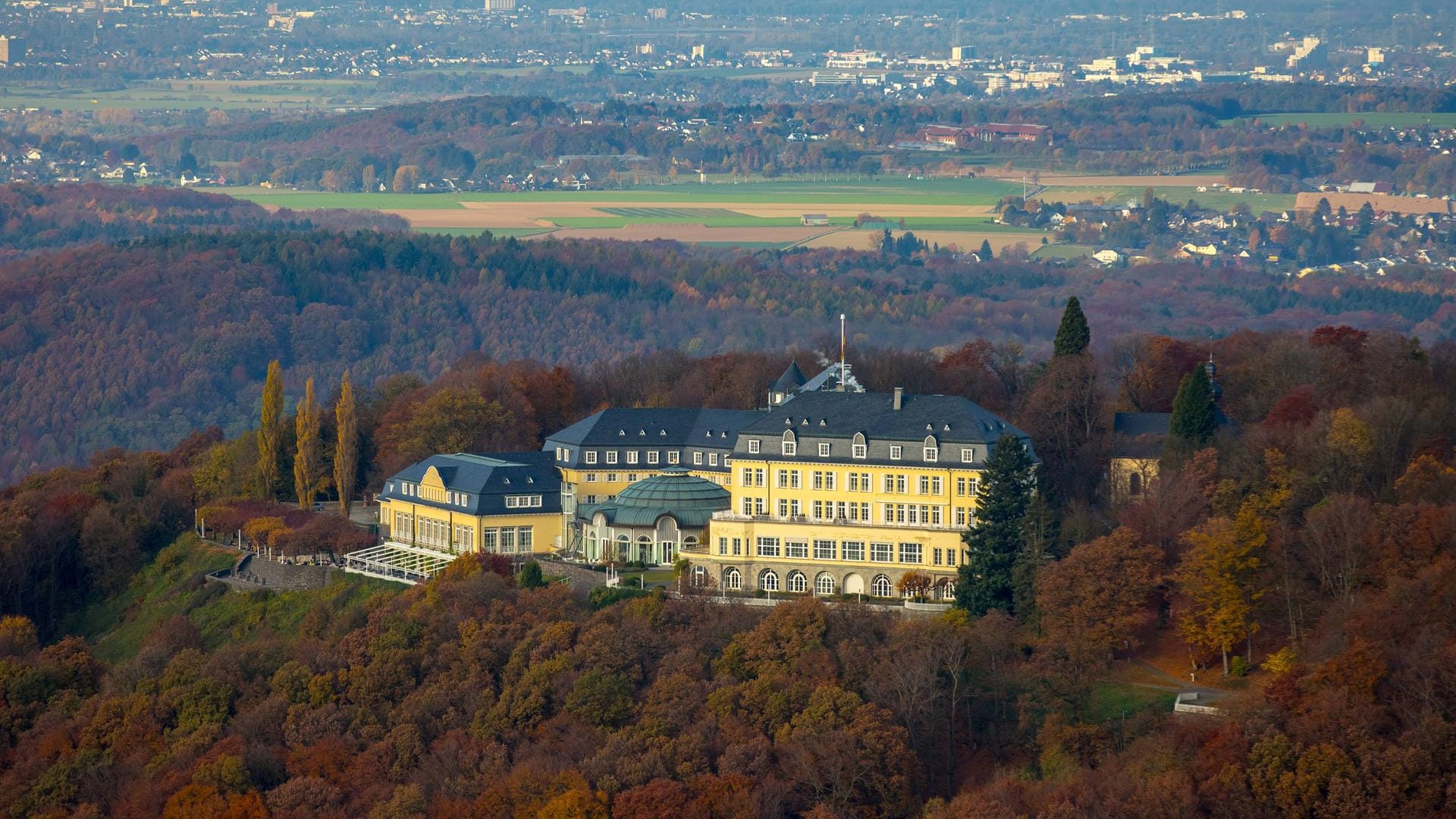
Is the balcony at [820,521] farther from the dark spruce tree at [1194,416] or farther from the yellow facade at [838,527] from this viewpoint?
the dark spruce tree at [1194,416]

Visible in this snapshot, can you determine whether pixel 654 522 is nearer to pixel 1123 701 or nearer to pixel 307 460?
pixel 1123 701

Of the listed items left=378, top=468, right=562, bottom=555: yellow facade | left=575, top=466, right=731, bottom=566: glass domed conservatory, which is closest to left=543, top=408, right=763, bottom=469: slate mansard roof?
left=378, top=468, right=562, bottom=555: yellow facade

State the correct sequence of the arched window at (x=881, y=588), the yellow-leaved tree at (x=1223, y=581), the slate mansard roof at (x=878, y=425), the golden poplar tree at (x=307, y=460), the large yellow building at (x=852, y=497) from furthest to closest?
1. the golden poplar tree at (x=307, y=460)
2. the slate mansard roof at (x=878, y=425)
3. the large yellow building at (x=852, y=497)
4. the arched window at (x=881, y=588)
5. the yellow-leaved tree at (x=1223, y=581)

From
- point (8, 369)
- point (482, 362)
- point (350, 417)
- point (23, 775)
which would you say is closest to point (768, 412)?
point (350, 417)

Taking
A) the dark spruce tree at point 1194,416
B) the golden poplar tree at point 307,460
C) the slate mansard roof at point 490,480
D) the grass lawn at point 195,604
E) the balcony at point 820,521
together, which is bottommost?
the grass lawn at point 195,604

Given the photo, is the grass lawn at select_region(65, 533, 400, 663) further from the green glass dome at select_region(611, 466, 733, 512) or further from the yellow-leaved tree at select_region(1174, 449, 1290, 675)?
the yellow-leaved tree at select_region(1174, 449, 1290, 675)

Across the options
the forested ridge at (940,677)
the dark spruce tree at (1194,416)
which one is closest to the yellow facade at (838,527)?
the forested ridge at (940,677)

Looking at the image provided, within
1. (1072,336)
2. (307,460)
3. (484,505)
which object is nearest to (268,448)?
(307,460)
